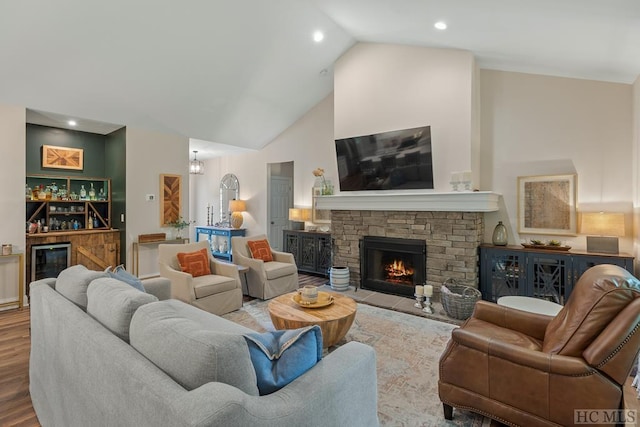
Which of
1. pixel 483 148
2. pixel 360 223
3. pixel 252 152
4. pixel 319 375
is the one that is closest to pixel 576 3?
pixel 483 148

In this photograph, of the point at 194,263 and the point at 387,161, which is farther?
the point at 387,161

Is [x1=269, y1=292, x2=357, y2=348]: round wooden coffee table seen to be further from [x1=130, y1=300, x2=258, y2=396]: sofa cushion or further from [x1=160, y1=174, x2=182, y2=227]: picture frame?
[x1=160, y1=174, x2=182, y2=227]: picture frame

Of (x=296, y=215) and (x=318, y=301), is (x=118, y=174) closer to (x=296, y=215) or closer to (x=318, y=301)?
(x=296, y=215)

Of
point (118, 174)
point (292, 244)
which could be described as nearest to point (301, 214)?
point (292, 244)

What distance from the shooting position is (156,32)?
12.2ft

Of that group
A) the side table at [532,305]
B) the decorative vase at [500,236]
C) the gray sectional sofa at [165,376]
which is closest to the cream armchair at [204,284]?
the gray sectional sofa at [165,376]

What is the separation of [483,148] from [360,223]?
2.04m

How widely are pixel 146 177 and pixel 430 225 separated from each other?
189 inches

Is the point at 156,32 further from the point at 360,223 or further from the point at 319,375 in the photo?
the point at 319,375

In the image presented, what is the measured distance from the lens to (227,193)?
8.21 meters

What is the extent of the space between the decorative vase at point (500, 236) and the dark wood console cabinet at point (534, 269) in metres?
0.12

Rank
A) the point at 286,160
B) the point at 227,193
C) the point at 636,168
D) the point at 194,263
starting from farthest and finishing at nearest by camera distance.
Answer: the point at 227,193 → the point at 286,160 → the point at 194,263 → the point at 636,168

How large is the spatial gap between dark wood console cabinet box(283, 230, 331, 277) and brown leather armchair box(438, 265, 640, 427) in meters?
3.89

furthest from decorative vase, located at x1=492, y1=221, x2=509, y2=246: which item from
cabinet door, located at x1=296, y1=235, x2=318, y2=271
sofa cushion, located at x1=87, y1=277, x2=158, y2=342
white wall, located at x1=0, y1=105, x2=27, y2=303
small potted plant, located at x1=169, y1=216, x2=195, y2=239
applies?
white wall, located at x1=0, y1=105, x2=27, y2=303
